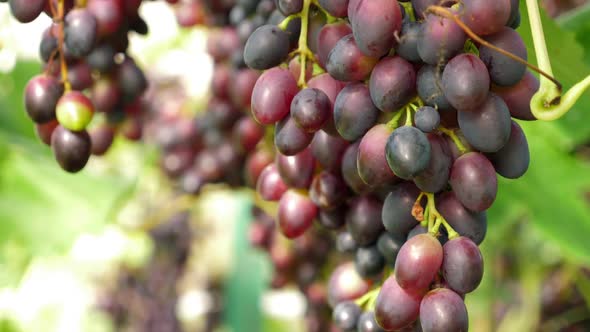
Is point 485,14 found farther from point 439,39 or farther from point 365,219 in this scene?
point 365,219

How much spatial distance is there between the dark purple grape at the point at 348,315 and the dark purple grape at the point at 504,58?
0.24 metres

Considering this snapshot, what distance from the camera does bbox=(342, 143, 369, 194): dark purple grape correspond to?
0.57m

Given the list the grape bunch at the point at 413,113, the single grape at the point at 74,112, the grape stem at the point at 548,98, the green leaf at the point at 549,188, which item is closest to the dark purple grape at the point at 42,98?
the single grape at the point at 74,112

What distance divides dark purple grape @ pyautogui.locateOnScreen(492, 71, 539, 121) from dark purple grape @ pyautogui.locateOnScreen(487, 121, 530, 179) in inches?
0.4

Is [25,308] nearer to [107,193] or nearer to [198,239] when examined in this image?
[198,239]

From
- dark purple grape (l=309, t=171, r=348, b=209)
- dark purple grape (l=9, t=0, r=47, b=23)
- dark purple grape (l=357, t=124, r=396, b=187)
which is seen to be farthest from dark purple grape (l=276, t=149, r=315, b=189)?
dark purple grape (l=9, t=0, r=47, b=23)

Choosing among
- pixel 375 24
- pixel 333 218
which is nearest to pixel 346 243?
pixel 333 218

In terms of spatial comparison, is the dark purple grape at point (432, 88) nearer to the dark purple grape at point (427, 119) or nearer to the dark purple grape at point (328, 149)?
the dark purple grape at point (427, 119)

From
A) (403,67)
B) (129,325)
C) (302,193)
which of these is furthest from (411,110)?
(129,325)

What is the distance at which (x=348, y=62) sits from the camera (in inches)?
19.8

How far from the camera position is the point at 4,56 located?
1031 millimetres

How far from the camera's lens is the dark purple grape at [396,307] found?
1.64 feet

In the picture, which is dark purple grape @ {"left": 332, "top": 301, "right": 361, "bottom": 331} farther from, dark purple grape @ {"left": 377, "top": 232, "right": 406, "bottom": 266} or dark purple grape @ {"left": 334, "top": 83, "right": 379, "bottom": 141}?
dark purple grape @ {"left": 334, "top": 83, "right": 379, "bottom": 141}

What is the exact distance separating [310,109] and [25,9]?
26cm
